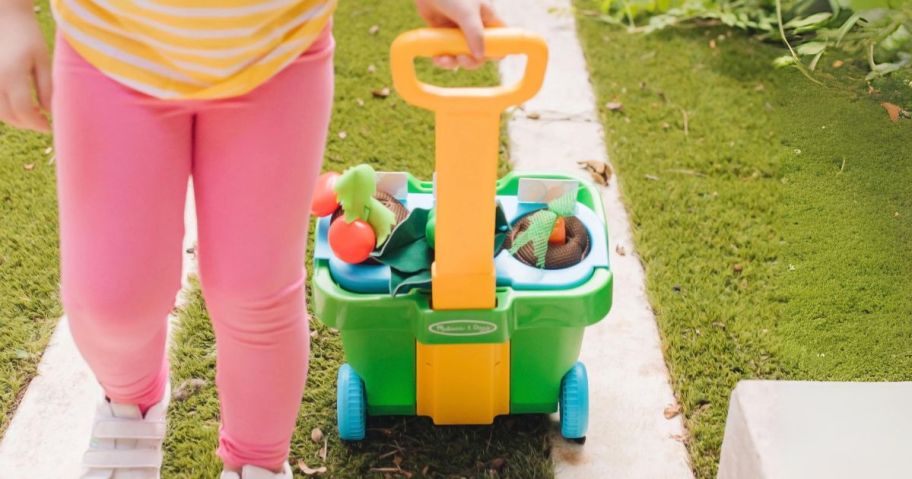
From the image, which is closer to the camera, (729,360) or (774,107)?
(729,360)

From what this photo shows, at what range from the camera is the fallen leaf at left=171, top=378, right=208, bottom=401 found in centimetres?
175

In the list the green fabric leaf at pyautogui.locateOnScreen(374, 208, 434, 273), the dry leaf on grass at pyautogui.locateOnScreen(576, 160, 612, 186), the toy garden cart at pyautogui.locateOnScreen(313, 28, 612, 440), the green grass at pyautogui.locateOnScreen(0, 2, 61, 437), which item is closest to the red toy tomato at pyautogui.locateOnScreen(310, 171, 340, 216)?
the toy garden cart at pyautogui.locateOnScreen(313, 28, 612, 440)

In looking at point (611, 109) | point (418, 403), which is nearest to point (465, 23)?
point (418, 403)

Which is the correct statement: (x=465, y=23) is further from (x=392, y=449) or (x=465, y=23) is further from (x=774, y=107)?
(x=774, y=107)

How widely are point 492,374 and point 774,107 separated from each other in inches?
49.6

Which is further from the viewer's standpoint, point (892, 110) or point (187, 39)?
point (892, 110)

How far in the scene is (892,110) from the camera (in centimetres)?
130

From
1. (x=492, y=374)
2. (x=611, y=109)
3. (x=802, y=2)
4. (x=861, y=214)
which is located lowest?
(x=611, y=109)

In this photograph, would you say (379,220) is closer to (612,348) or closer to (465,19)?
(465,19)

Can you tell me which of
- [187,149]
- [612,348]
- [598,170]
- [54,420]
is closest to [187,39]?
[187,149]

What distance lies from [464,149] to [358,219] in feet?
0.86

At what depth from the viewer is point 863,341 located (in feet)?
6.16

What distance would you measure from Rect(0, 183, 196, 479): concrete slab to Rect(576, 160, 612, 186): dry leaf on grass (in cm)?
116

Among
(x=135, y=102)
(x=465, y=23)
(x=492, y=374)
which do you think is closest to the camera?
(x=135, y=102)
